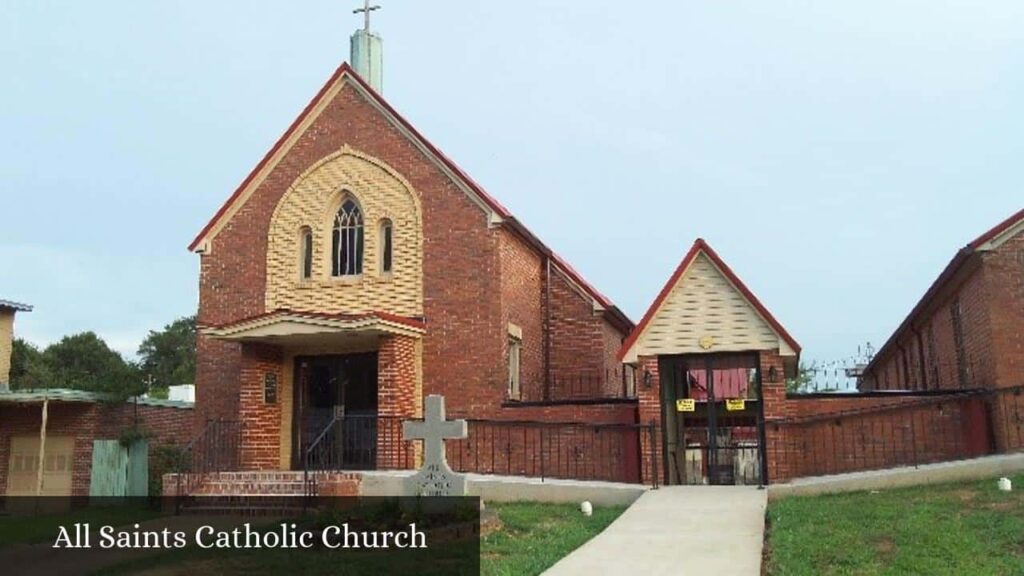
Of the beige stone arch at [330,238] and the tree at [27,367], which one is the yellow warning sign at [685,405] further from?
the tree at [27,367]

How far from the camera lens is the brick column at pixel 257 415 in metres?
18.5

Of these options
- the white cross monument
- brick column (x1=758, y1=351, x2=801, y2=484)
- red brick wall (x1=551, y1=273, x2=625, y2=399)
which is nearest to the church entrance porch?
the white cross monument

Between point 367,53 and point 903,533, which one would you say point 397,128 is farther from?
point 903,533

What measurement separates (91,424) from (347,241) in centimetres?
801

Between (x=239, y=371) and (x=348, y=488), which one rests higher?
(x=239, y=371)

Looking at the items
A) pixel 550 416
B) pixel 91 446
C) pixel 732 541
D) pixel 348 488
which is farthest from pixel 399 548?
pixel 91 446

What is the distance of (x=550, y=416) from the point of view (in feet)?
58.2

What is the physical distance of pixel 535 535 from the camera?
11.6 metres

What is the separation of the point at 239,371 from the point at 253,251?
2697mm

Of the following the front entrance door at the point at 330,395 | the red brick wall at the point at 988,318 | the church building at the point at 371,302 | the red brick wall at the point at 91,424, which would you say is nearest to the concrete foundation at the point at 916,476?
the red brick wall at the point at 988,318

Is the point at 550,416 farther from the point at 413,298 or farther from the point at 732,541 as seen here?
the point at 732,541

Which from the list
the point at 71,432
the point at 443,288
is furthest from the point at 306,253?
the point at 71,432

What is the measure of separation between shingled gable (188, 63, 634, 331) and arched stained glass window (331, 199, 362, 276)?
1.97 meters

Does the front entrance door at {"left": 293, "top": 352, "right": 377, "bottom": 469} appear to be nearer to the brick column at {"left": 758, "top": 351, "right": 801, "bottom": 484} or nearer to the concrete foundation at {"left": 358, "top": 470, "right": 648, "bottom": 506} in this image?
the concrete foundation at {"left": 358, "top": 470, "right": 648, "bottom": 506}
